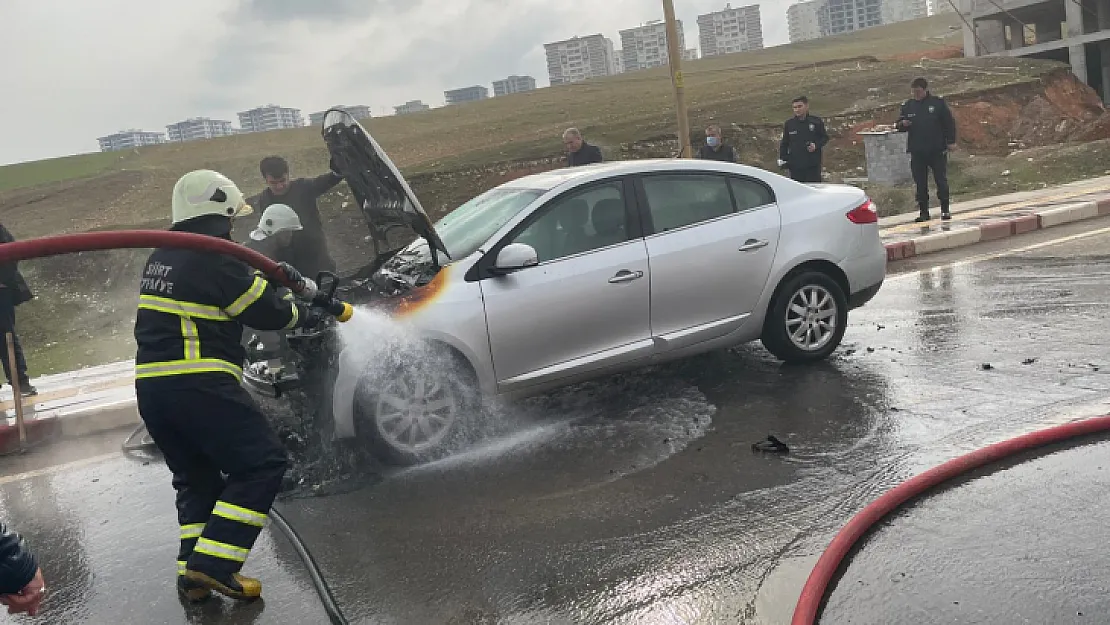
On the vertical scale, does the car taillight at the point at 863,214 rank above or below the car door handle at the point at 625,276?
above

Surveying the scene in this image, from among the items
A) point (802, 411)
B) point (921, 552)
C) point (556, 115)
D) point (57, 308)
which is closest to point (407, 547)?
point (921, 552)

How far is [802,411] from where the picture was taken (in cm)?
552

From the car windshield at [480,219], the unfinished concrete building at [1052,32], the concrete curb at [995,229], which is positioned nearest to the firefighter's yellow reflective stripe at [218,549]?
the car windshield at [480,219]

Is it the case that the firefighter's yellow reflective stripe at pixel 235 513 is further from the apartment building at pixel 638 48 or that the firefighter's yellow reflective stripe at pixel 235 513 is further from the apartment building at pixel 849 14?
the apartment building at pixel 849 14

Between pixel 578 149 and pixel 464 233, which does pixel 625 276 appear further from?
pixel 578 149

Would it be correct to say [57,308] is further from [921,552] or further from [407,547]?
[921,552]

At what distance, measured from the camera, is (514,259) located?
210 inches

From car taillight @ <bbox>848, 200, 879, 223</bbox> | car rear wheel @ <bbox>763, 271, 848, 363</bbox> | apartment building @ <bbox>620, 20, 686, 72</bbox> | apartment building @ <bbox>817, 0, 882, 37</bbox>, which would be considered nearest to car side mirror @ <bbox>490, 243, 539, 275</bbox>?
car rear wheel @ <bbox>763, 271, 848, 363</bbox>

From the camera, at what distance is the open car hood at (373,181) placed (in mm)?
5223

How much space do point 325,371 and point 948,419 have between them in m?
3.57

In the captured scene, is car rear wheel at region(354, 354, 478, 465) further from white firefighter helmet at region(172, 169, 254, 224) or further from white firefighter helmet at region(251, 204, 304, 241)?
white firefighter helmet at region(251, 204, 304, 241)

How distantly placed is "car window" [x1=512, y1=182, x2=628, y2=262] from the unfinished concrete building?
34.1 metres

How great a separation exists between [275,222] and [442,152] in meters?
35.2

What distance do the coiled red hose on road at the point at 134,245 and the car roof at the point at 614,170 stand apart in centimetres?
238
